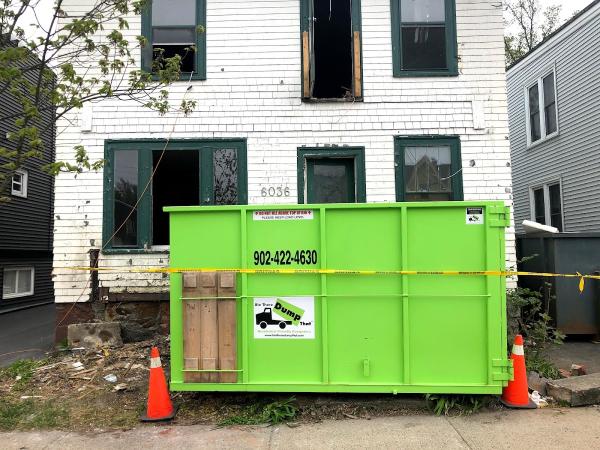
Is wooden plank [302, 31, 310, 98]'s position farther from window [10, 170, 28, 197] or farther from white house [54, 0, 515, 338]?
window [10, 170, 28, 197]

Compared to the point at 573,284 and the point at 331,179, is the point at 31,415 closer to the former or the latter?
the point at 331,179

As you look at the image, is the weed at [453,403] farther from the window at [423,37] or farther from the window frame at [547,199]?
the window frame at [547,199]

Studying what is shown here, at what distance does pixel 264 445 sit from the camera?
4070mm

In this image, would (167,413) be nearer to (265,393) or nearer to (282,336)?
(265,393)

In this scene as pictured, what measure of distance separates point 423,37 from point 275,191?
11.2ft

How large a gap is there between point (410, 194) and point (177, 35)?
4500 mm

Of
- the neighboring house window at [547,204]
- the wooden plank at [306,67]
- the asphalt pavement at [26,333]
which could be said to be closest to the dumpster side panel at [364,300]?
the wooden plank at [306,67]

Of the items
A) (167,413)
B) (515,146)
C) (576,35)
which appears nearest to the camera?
(167,413)

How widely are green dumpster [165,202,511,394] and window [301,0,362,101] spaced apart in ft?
11.6

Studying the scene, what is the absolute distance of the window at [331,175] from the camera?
24.6 ft

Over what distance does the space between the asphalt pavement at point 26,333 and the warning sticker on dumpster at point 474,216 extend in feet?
20.6

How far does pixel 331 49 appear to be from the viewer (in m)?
8.71

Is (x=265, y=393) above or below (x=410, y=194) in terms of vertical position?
below

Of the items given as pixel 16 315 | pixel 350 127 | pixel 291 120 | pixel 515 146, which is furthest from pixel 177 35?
pixel 515 146
